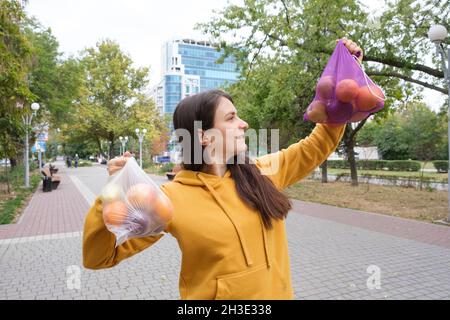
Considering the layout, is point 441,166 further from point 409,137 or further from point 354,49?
point 354,49

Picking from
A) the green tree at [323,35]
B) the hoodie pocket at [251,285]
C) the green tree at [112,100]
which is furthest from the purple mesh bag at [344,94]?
the green tree at [112,100]

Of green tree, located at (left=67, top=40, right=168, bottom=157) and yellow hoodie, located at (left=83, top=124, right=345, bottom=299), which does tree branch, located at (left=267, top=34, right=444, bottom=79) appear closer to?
yellow hoodie, located at (left=83, top=124, right=345, bottom=299)

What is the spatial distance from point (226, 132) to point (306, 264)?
4.71 metres

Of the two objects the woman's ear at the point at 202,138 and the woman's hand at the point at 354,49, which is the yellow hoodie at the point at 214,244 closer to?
the woman's ear at the point at 202,138

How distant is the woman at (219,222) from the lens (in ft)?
4.49

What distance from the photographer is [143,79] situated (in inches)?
1551

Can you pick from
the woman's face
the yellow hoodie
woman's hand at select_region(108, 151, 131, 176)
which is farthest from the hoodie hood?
woman's hand at select_region(108, 151, 131, 176)

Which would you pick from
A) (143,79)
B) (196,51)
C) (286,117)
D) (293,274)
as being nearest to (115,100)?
(143,79)

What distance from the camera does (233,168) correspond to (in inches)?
66.1

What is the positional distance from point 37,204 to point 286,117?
1085 cm

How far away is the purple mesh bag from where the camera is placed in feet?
5.32

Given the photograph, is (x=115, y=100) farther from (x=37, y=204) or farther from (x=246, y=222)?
(x=246, y=222)

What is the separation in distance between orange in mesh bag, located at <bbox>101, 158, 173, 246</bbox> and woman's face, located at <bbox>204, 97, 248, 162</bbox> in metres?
0.42

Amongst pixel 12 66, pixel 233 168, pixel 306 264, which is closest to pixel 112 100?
pixel 12 66
